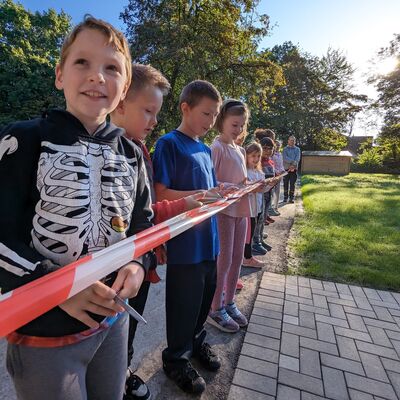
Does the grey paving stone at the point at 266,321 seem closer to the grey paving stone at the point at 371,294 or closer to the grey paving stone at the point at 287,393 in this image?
the grey paving stone at the point at 287,393

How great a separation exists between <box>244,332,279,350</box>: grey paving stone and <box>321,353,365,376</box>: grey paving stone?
418 mm

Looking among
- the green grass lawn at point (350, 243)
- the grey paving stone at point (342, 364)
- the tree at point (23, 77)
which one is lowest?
the green grass lawn at point (350, 243)

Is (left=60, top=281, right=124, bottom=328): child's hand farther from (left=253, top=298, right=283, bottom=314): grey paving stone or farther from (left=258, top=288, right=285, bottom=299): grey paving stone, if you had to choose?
(left=258, top=288, right=285, bottom=299): grey paving stone

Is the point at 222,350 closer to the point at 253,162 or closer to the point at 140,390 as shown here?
the point at 140,390

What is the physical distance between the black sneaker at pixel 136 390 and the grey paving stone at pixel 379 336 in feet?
7.46

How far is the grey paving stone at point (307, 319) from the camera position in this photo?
3.09m

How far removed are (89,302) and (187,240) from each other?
110 centimetres

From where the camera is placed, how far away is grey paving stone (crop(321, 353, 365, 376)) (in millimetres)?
2463

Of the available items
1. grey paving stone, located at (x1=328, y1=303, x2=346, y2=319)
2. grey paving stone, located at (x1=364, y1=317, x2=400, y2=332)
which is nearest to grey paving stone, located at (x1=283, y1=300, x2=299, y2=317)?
grey paving stone, located at (x1=328, y1=303, x2=346, y2=319)

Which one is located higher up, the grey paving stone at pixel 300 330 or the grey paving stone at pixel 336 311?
the grey paving stone at pixel 300 330

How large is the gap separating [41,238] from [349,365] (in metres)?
2.71

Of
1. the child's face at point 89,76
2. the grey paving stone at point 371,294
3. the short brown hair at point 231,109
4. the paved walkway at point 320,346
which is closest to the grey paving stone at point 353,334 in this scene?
the paved walkway at point 320,346

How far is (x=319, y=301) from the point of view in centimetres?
364

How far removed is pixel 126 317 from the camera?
132 centimetres
